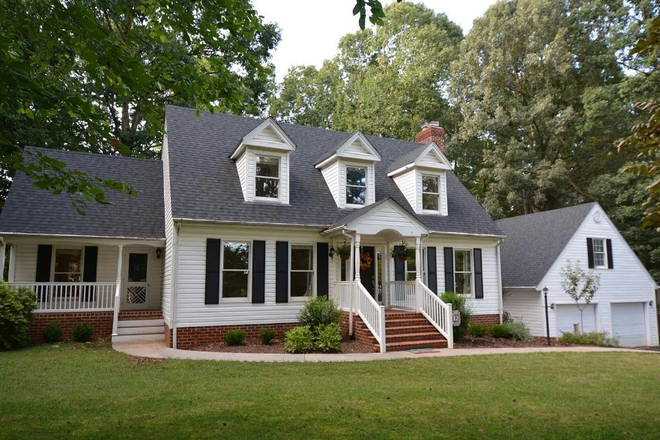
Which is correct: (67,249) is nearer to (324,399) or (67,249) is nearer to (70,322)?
(70,322)

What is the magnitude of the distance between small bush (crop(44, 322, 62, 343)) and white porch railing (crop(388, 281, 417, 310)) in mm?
10098

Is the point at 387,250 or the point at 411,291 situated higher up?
the point at 387,250

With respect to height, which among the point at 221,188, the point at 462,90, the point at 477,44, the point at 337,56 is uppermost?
the point at 337,56

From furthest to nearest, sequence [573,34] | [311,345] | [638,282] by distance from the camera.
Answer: [573,34], [638,282], [311,345]

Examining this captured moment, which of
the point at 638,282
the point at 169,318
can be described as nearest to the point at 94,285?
the point at 169,318

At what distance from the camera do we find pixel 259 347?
40.3 ft

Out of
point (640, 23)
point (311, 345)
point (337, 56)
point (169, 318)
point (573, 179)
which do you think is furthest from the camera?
point (337, 56)

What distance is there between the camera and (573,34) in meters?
26.8

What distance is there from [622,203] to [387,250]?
57.8 feet

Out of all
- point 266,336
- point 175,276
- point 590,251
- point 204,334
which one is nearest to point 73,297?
point 175,276

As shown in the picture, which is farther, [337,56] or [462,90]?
[337,56]

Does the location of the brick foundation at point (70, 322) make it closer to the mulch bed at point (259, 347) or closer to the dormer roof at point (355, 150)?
the mulch bed at point (259, 347)

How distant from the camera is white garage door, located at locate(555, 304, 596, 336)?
18891 mm

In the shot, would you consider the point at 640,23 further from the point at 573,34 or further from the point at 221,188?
the point at 221,188
